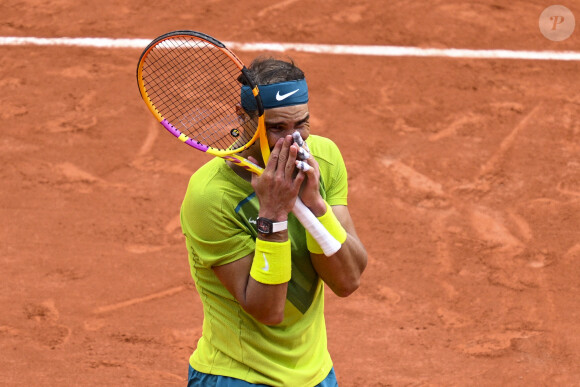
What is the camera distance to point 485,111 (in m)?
8.45

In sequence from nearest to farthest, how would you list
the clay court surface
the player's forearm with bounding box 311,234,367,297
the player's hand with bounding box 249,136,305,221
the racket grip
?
the player's hand with bounding box 249,136,305,221
the racket grip
the player's forearm with bounding box 311,234,367,297
the clay court surface

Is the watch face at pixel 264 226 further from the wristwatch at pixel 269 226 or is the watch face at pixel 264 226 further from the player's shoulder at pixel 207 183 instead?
the player's shoulder at pixel 207 183

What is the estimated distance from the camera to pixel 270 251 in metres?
3.34

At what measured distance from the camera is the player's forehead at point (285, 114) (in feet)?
11.3

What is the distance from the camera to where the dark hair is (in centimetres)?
349

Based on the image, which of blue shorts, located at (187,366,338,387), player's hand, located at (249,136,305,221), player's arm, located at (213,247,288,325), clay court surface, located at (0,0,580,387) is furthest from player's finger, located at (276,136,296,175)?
clay court surface, located at (0,0,580,387)

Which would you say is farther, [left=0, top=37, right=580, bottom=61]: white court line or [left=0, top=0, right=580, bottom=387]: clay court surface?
[left=0, top=37, right=580, bottom=61]: white court line

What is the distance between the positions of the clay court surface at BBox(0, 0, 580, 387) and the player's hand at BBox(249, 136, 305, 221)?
2.94m

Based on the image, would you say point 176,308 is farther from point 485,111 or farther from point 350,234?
point 485,111

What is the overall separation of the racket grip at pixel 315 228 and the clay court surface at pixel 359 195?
2.75m

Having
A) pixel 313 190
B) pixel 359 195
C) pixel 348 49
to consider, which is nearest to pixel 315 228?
pixel 313 190

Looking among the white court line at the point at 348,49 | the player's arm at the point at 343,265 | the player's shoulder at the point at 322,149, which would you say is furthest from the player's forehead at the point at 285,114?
the white court line at the point at 348,49

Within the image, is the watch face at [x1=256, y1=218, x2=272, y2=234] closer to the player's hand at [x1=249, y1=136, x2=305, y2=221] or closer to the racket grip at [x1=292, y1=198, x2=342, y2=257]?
the player's hand at [x1=249, y1=136, x2=305, y2=221]

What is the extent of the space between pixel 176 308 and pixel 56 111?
292cm
